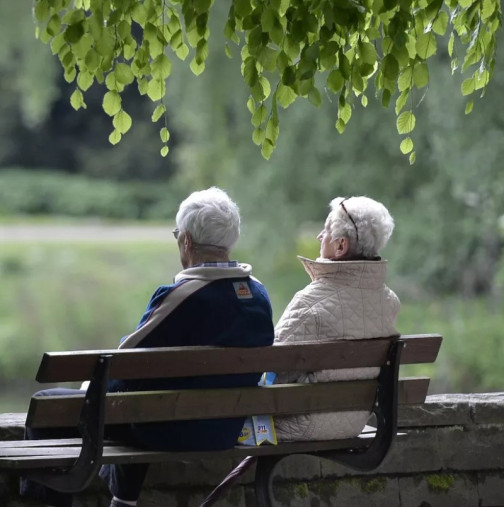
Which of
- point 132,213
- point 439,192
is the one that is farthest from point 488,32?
point 132,213

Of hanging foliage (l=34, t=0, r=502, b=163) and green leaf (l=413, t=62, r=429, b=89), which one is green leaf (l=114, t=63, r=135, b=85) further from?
green leaf (l=413, t=62, r=429, b=89)

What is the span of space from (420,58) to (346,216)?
1.99 ft

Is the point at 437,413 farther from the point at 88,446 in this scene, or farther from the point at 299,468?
the point at 88,446

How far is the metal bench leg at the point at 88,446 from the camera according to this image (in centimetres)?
388

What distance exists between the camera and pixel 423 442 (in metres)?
5.12

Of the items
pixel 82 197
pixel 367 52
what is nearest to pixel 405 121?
pixel 367 52

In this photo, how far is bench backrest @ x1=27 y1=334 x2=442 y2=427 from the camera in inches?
153

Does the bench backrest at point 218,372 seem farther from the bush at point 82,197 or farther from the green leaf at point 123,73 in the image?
the bush at point 82,197

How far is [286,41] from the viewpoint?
4.13 meters

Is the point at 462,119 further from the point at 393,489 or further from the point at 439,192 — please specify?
the point at 393,489

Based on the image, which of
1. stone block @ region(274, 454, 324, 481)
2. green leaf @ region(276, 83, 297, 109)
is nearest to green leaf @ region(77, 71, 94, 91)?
green leaf @ region(276, 83, 297, 109)

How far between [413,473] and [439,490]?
133 mm

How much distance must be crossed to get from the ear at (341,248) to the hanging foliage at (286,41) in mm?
407

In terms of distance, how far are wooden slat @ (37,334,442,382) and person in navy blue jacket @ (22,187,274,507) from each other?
81 mm
